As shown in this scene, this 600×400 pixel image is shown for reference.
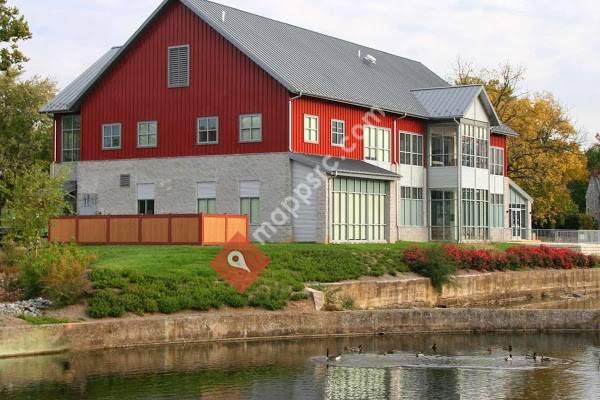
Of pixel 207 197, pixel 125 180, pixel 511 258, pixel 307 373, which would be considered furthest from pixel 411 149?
pixel 307 373

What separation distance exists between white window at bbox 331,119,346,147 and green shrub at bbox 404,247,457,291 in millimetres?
8628

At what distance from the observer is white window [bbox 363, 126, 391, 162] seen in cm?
5297

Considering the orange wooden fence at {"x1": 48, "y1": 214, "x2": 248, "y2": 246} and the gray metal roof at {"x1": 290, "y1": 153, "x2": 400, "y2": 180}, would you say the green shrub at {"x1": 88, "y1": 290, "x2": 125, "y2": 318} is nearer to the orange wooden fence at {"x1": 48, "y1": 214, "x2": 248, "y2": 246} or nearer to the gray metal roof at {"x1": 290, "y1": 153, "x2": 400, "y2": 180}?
the orange wooden fence at {"x1": 48, "y1": 214, "x2": 248, "y2": 246}

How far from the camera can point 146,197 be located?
51.4m

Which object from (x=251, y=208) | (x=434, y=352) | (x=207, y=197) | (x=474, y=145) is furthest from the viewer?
(x=474, y=145)

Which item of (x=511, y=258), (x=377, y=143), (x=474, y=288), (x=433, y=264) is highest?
(x=377, y=143)

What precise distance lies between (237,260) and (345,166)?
37.5ft

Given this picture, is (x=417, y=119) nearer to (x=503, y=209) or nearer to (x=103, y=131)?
(x=503, y=209)

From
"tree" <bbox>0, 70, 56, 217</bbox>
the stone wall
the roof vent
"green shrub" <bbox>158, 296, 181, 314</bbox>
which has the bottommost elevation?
"green shrub" <bbox>158, 296, 181, 314</bbox>

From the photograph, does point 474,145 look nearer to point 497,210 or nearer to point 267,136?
point 497,210

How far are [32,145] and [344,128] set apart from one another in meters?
25.1

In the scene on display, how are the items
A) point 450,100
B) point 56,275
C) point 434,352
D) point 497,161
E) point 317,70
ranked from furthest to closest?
point 497,161, point 450,100, point 317,70, point 56,275, point 434,352

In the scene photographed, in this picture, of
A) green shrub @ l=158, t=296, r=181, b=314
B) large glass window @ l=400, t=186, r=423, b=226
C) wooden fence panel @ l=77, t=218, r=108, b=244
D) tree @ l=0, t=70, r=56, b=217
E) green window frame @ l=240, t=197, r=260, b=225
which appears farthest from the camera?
tree @ l=0, t=70, r=56, b=217

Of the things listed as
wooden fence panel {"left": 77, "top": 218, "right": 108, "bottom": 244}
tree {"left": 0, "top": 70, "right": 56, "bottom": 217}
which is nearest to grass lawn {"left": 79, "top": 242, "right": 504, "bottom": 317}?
wooden fence panel {"left": 77, "top": 218, "right": 108, "bottom": 244}
